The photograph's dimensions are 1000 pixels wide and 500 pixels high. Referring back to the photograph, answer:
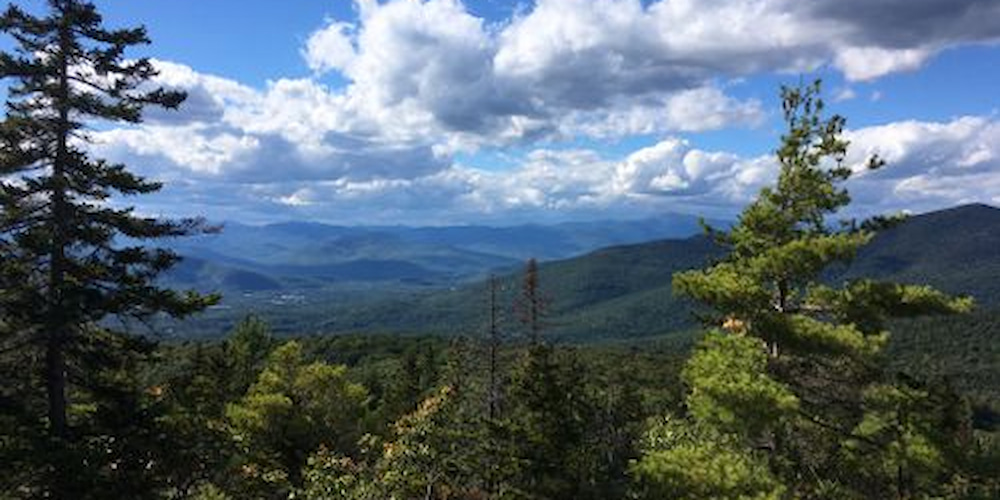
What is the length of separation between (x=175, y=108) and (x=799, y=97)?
17.5m

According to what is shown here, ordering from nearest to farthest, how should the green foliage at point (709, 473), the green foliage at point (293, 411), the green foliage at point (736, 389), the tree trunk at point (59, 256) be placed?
the green foliage at point (736, 389) < the green foliage at point (709, 473) < the tree trunk at point (59, 256) < the green foliage at point (293, 411)

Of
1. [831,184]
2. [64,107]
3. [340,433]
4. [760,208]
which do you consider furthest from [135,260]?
[340,433]

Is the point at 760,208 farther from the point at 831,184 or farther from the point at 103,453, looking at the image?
the point at 103,453

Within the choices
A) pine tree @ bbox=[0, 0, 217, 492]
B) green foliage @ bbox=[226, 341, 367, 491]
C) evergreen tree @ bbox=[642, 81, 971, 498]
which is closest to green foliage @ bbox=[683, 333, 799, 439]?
evergreen tree @ bbox=[642, 81, 971, 498]

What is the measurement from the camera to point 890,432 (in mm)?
19984

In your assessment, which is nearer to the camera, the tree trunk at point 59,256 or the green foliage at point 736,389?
the green foliage at point 736,389

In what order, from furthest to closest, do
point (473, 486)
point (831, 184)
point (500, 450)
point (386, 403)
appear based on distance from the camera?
point (386, 403), point (473, 486), point (500, 450), point (831, 184)

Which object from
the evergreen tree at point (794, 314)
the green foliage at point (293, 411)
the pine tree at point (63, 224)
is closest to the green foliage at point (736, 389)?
the evergreen tree at point (794, 314)

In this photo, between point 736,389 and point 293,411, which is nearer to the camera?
point 736,389

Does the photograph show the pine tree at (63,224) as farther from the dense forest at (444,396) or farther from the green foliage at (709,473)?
the green foliage at (709,473)

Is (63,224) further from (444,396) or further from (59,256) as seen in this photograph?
(444,396)

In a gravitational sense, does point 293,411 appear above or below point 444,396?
below

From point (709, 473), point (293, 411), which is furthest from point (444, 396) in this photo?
point (293, 411)

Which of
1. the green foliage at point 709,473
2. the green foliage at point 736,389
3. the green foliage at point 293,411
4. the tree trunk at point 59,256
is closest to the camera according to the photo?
the green foliage at point 736,389
